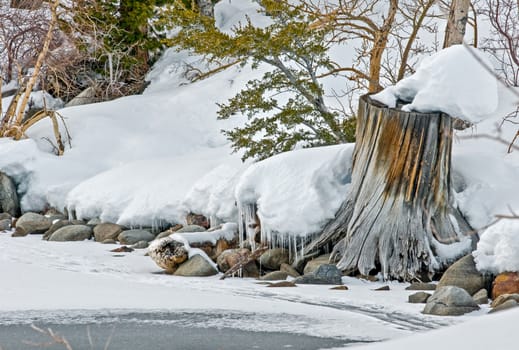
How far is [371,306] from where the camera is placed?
23.1ft

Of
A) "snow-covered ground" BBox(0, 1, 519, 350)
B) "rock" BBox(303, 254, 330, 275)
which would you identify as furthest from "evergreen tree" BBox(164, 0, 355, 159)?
"rock" BBox(303, 254, 330, 275)

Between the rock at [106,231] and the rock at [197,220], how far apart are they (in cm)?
112

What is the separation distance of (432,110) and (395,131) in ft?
1.38

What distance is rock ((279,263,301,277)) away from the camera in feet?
28.4

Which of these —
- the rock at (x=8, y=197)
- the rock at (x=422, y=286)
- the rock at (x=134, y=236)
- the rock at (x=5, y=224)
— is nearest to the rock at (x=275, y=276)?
the rock at (x=422, y=286)

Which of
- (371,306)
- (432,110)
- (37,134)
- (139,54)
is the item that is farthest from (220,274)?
(139,54)

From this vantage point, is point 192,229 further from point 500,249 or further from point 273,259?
point 500,249

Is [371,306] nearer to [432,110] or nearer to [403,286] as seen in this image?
[403,286]

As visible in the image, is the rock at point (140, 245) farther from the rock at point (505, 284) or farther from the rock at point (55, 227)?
the rock at point (505, 284)

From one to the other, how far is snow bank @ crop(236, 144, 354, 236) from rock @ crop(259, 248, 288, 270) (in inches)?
9.7

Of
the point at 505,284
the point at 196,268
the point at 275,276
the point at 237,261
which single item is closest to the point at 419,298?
the point at 505,284

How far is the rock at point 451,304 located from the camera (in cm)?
656

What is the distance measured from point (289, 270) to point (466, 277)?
2008 mm

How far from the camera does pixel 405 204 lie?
8289mm
